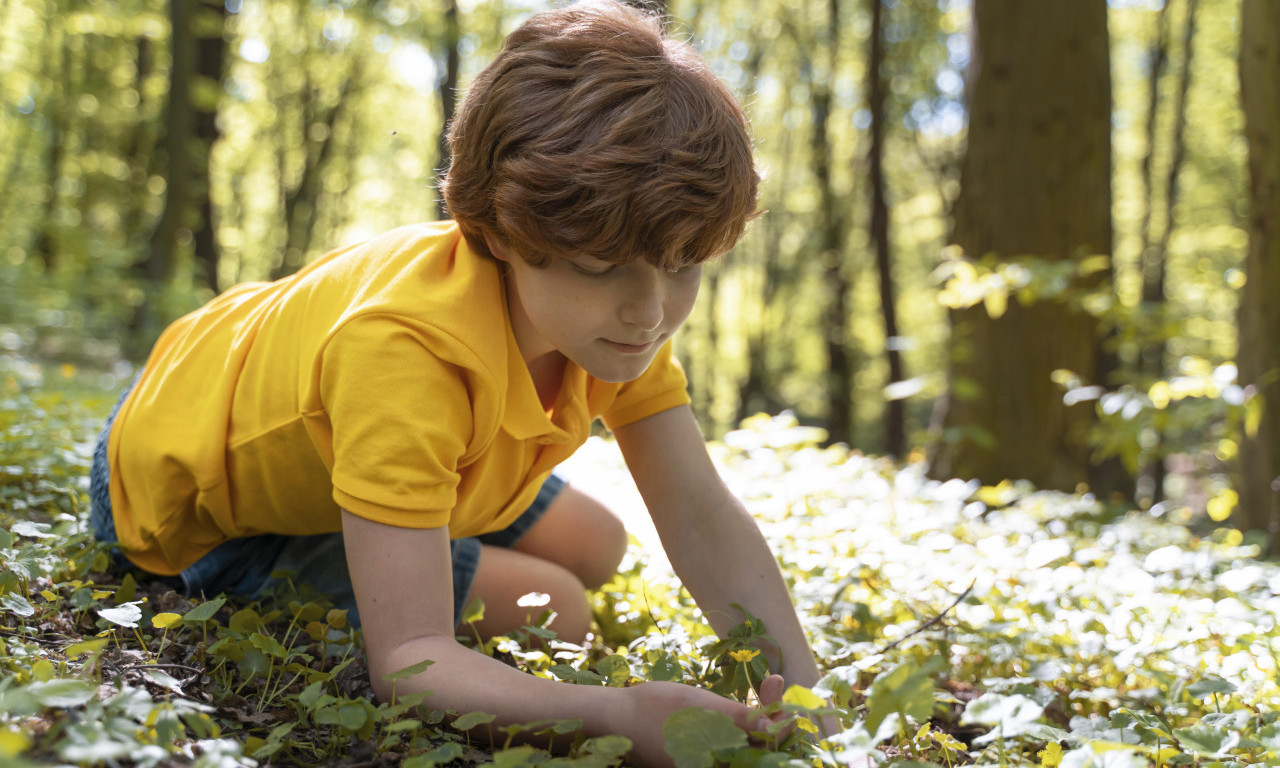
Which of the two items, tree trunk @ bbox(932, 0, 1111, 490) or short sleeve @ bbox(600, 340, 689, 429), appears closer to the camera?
short sleeve @ bbox(600, 340, 689, 429)

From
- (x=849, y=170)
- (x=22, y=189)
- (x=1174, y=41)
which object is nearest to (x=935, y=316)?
(x=849, y=170)

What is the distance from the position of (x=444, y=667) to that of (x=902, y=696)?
0.68m

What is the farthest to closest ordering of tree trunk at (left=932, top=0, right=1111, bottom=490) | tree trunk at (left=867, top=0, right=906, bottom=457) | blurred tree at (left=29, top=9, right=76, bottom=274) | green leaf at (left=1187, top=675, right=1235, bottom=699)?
blurred tree at (left=29, top=9, right=76, bottom=274), tree trunk at (left=867, top=0, right=906, bottom=457), tree trunk at (left=932, top=0, right=1111, bottom=490), green leaf at (left=1187, top=675, right=1235, bottom=699)

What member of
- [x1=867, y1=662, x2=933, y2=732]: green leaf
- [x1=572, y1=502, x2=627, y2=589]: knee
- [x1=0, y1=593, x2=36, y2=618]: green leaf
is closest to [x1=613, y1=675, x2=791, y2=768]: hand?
[x1=867, y1=662, x2=933, y2=732]: green leaf

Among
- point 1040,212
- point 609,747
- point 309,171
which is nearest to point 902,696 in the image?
point 609,747

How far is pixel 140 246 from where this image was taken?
12.1 metres

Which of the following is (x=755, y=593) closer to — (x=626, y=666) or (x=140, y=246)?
(x=626, y=666)

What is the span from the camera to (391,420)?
1422 millimetres

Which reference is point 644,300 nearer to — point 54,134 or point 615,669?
point 615,669

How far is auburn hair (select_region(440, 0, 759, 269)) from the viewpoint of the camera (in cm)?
142

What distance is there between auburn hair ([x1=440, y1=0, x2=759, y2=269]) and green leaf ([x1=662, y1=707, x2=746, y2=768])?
0.70 m

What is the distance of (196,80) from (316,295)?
914 cm

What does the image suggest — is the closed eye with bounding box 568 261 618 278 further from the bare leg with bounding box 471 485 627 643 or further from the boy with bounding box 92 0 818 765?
the bare leg with bounding box 471 485 627 643

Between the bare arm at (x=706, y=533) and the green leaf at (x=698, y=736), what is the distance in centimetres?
53
